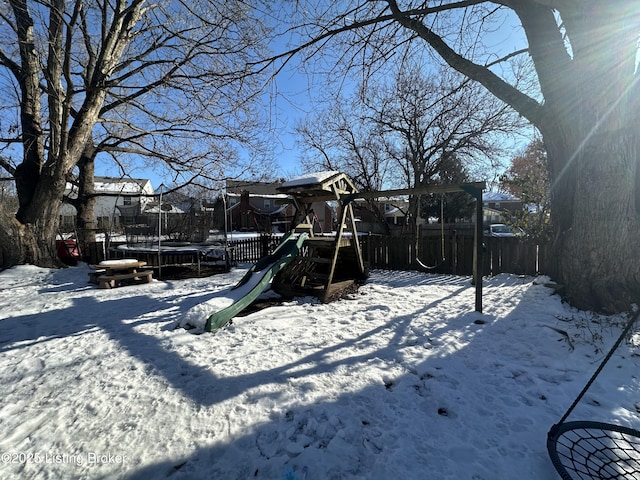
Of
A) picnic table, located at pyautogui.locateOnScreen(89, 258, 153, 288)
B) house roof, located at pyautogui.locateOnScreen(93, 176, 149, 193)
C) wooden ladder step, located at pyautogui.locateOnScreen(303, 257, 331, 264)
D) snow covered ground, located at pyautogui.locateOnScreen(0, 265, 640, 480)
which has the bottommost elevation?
snow covered ground, located at pyautogui.locateOnScreen(0, 265, 640, 480)

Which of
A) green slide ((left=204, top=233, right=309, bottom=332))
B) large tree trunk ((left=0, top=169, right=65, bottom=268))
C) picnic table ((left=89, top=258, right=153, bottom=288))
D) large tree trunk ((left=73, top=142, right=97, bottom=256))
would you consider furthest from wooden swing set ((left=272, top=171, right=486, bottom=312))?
large tree trunk ((left=73, top=142, right=97, bottom=256))

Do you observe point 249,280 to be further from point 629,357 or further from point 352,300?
point 629,357

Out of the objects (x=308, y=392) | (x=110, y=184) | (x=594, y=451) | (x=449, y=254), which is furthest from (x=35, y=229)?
(x=110, y=184)

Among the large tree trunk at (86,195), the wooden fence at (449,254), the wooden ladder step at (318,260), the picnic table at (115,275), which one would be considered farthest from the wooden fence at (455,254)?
the large tree trunk at (86,195)

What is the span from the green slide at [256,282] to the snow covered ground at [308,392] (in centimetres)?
22

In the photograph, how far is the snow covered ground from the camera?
6.34 feet

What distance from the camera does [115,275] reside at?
24.3ft

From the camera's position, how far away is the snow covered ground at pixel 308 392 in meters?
1.93

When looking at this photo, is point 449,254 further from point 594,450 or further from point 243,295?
point 594,450

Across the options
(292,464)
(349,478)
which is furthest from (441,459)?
(292,464)

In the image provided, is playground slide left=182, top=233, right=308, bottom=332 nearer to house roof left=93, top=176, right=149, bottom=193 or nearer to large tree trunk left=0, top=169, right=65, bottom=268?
large tree trunk left=0, top=169, right=65, bottom=268

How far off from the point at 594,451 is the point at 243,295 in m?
4.19

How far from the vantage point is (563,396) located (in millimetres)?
2533

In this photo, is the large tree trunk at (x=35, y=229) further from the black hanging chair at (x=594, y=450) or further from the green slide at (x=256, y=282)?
the black hanging chair at (x=594, y=450)
